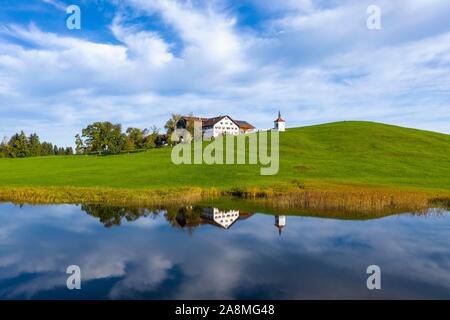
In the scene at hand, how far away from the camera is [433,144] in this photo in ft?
318

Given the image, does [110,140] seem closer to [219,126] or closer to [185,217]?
[219,126]

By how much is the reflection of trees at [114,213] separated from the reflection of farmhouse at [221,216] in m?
5.53

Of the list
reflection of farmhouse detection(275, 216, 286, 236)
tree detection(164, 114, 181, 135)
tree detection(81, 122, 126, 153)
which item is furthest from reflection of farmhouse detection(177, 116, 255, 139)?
reflection of farmhouse detection(275, 216, 286, 236)

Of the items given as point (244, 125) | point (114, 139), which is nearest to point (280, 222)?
point (114, 139)

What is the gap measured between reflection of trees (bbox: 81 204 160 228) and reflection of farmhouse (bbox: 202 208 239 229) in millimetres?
5534

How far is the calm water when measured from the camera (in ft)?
59.6

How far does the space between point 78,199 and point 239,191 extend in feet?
68.1

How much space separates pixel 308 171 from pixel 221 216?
3273 cm

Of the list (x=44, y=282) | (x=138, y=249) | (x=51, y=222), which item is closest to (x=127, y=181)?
(x=51, y=222)

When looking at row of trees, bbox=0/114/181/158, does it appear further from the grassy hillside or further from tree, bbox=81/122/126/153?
the grassy hillside

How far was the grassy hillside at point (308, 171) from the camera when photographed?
54312 mm

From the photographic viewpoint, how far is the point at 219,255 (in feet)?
77.9
